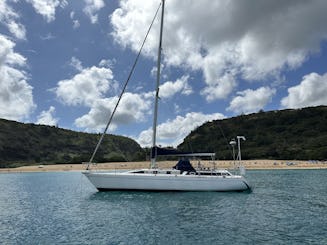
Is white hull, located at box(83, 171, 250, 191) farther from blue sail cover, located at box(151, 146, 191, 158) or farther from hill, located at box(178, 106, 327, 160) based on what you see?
hill, located at box(178, 106, 327, 160)

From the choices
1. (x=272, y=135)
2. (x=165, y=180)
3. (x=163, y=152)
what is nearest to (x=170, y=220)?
(x=165, y=180)

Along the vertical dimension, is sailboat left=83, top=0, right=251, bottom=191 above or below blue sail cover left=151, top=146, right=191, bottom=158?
below

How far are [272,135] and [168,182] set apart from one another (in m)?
101

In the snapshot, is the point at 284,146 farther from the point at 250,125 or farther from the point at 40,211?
the point at 40,211

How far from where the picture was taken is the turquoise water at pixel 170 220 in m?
15.0

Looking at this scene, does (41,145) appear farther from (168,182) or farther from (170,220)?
(170,220)

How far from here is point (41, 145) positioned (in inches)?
6122

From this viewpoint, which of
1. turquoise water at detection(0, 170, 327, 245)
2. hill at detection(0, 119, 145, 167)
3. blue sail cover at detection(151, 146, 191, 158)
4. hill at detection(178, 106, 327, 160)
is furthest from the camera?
hill at detection(0, 119, 145, 167)

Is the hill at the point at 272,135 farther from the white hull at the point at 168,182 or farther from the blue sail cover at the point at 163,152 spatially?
the blue sail cover at the point at 163,152

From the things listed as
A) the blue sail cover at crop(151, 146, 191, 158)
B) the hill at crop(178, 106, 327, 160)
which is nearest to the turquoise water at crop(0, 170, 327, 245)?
the blue sail cover at crop(151, 146, 191, 158)

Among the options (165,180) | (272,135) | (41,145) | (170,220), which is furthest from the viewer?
(41,145)

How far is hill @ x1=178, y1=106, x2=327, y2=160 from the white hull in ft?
208

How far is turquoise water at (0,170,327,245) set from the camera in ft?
49.1

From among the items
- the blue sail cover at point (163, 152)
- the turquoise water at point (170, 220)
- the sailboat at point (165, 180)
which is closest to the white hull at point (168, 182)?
the sailboat at point (165, 180)
